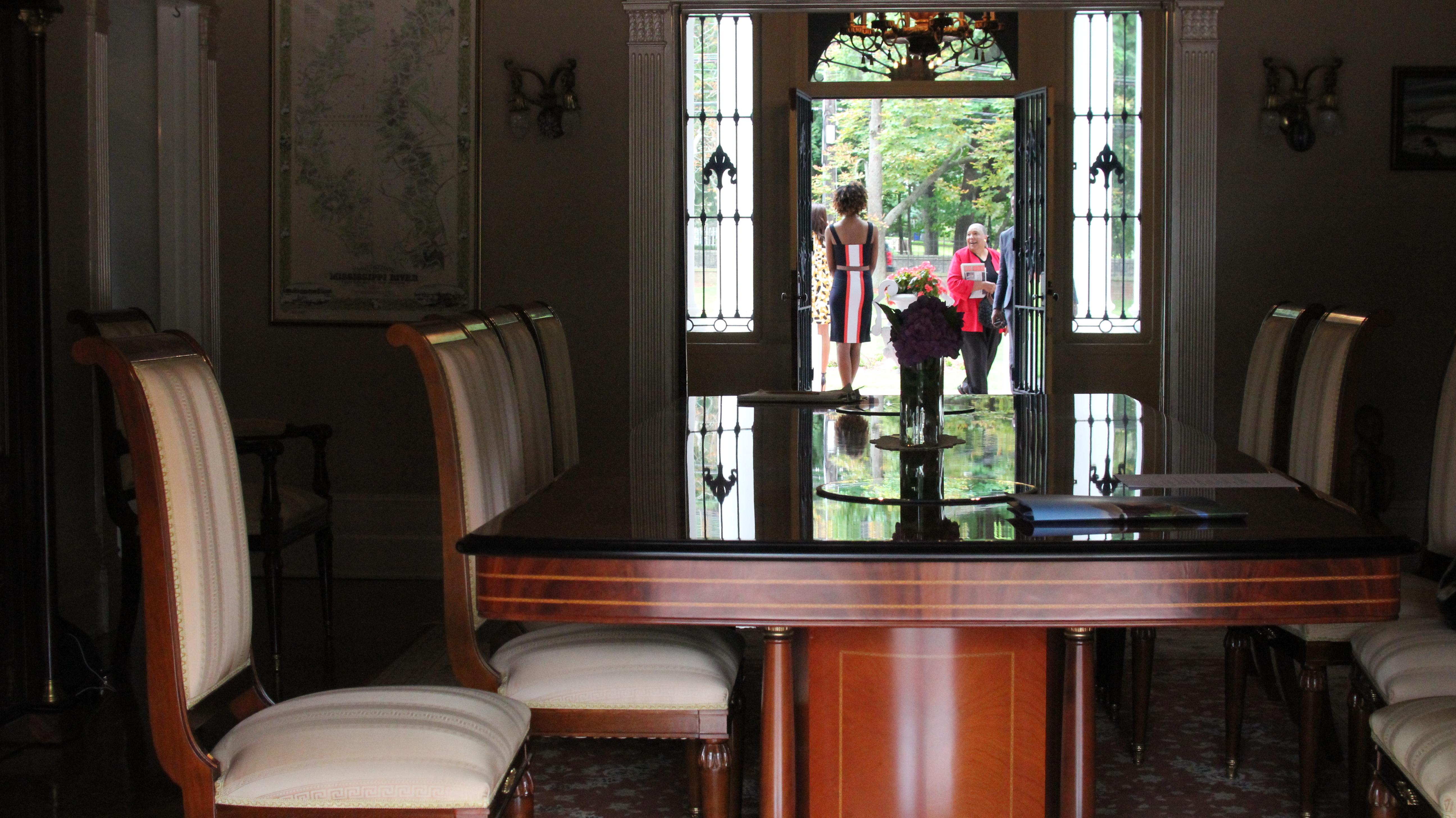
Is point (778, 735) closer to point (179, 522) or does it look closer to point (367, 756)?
point (367, 756)

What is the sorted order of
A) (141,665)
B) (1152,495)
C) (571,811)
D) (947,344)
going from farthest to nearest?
(141,665)
(571,811)
(947,344)
(1152,495)

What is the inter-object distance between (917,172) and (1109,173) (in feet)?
21.3

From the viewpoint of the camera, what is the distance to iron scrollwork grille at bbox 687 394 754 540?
203 centimetres

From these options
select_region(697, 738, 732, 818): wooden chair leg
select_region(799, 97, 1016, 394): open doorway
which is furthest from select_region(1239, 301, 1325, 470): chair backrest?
select_region(799, 97, 1016, 394): open doorway

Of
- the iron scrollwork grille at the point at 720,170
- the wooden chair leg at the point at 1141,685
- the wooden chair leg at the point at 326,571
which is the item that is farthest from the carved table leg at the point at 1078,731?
the iron scrollwork grille at the point at 720,170

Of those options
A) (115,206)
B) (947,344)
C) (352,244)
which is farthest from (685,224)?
(947,344)

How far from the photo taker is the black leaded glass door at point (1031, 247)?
288 inches

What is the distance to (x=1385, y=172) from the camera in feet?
17.9

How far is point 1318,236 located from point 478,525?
409 cm

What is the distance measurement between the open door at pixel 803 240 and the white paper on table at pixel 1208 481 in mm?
5144

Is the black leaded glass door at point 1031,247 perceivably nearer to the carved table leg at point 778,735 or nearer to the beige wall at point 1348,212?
the beige wall at point 1348,212

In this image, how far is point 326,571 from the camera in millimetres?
4449

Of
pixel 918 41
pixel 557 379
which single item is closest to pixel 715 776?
pixel 557 379

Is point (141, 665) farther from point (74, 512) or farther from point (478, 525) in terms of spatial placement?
point (478, 525)
